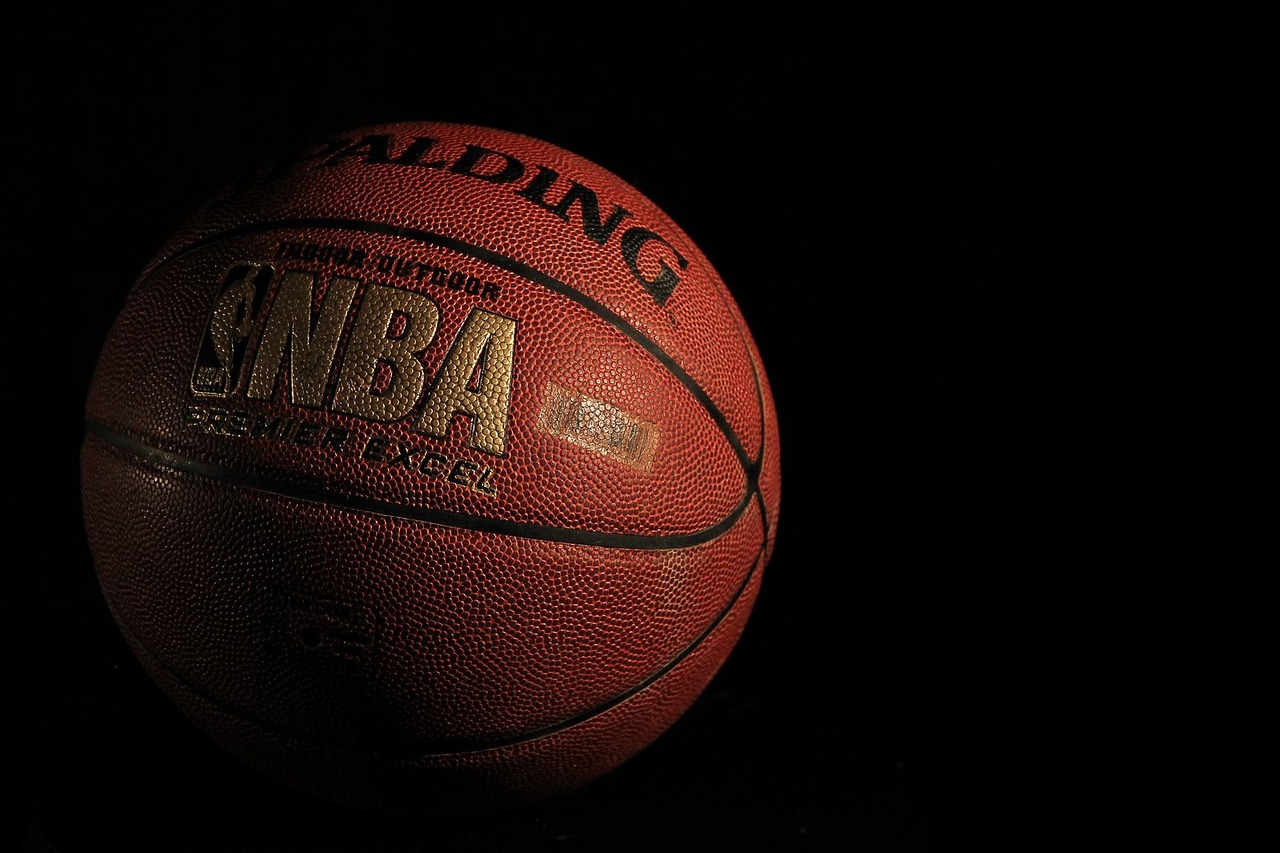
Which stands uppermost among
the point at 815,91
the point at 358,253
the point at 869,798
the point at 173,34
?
the point at 815,91

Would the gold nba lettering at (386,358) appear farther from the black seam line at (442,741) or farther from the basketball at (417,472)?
the black seam line at (442,741)

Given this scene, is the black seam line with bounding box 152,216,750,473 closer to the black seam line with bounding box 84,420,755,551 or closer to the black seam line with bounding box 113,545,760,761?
the black seam line with bounding box 84,420,755,551

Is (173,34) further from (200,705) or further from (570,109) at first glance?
(200,705)

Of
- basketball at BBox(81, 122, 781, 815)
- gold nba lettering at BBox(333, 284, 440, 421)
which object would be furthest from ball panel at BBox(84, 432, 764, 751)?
gold nba lettering at BBox(333, 284, 440, 421)

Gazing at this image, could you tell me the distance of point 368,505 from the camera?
1314mm

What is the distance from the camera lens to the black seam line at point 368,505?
1.32 metres

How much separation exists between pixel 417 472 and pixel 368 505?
6cm

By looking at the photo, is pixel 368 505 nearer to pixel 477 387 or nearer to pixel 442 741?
pixel 477 387

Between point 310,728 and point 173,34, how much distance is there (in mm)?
1232

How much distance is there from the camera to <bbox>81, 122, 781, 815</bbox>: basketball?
4.35 feet

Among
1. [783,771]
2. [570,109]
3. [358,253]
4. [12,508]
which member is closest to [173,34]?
[570,109]

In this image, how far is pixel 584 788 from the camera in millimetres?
1678

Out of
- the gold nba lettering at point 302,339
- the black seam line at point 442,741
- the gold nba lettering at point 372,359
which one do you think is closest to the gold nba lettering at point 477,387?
the gold nba lettering at point 372,359

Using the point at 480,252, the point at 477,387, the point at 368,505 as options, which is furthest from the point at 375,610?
the point at 480,252
